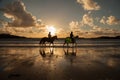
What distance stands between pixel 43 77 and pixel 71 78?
47.0 inches

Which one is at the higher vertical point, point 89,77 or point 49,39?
point 49,39

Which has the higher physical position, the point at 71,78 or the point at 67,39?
the point at 67,39

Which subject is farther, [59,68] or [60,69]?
[59,68]

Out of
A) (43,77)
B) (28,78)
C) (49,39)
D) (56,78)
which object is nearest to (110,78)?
(56,78)

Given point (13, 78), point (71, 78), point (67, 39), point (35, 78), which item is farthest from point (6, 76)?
point (67, 39)

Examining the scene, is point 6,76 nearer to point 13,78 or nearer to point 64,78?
point 13,78

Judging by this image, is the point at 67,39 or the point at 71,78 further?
the point at 67,39

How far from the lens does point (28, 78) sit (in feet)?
27.5

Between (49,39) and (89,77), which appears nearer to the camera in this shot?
(89,77)

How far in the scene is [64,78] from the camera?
8.45 metres

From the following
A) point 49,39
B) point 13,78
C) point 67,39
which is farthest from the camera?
point 49,39

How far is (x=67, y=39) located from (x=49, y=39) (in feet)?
12.6

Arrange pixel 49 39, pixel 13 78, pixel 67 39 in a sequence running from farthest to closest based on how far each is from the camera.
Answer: pixel 49 39, pixel 67 39, pixel 13 78

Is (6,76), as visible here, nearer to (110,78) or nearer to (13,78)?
(13,78)
